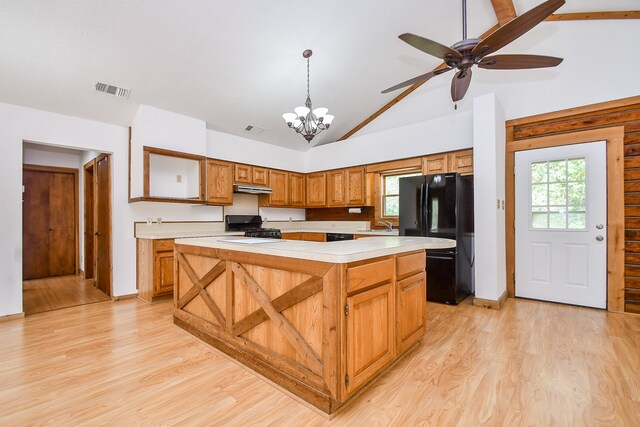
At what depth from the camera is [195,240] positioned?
2.82 m

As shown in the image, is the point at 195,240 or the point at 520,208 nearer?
the point at 195,240

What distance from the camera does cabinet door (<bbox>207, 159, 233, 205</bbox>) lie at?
15.7 ft

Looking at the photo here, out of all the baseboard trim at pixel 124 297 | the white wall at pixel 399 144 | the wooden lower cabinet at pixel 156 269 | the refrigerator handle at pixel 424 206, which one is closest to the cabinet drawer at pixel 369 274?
the refrigerator handle at pixel 424 206

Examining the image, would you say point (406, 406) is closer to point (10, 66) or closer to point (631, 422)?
point (631, 422)

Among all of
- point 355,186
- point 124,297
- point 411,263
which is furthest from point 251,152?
point 411,263

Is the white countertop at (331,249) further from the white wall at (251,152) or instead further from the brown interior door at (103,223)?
the white wall at (251,152)

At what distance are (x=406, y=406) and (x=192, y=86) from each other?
Result: 4170mm

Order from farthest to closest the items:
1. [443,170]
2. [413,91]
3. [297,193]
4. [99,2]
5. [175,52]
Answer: [297,193]
[413,91]
[443,170]
[175,52]
[99,2]

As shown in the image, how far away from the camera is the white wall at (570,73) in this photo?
3465 mm

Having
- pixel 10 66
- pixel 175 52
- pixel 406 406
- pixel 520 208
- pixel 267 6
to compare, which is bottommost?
pixel 406 406

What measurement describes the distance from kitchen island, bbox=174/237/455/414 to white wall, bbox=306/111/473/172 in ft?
8.49

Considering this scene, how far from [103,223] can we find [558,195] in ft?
21.1

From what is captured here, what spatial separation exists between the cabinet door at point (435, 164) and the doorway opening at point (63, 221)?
4.98m

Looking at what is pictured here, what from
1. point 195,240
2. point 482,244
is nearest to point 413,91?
point 482,244
